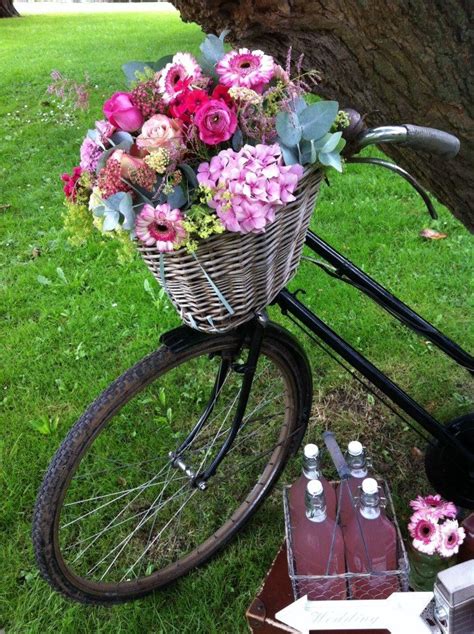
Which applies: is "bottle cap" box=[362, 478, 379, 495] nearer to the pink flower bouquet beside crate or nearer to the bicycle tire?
the bicycle tire

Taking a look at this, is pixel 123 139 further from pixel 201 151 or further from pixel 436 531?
pixel 436 531

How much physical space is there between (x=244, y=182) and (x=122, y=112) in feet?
0.95

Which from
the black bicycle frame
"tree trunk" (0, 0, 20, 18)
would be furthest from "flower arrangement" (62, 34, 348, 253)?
"tree trunk" (0, 0, 20, 18)

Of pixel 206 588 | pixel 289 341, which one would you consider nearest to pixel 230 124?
pixel 289 341

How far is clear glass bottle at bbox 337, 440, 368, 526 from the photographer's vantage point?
1704 mm

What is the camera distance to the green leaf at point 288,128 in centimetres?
113

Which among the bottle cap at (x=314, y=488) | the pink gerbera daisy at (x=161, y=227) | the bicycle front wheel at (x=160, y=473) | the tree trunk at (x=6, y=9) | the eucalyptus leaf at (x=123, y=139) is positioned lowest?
the tree trunk at (x=6, y=9)

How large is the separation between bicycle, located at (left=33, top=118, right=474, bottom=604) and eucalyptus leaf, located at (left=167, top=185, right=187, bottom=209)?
1.39 ft

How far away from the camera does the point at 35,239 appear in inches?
158

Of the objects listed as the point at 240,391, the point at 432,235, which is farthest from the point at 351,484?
the point at 432,235

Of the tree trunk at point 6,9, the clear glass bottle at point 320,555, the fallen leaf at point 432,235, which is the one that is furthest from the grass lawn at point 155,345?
the tree trunk at point 6,9

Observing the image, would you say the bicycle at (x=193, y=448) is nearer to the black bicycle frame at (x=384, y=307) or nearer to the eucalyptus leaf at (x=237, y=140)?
the black bicycle frame at (x=384, y=307)

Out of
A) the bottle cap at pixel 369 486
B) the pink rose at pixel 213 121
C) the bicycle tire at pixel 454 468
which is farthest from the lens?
the bicycle tire at pixel 454 468

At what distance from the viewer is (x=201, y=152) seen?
44.9 inches
